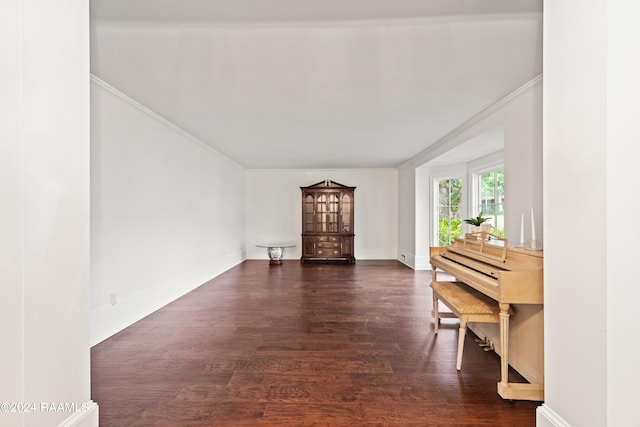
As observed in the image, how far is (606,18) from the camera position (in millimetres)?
998

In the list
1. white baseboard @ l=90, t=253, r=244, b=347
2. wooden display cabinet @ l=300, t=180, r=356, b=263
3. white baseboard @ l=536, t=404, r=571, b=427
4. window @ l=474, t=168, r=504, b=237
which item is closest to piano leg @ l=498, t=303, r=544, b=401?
white baseboard @ l=536, t=404, r=571, b=427

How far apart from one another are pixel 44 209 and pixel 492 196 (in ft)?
17.4

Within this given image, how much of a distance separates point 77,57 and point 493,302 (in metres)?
2.90

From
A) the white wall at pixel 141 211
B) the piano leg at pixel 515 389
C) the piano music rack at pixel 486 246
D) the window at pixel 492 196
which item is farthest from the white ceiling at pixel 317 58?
the piano leg at pixel 515 389

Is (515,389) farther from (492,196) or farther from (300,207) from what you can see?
(300,207)

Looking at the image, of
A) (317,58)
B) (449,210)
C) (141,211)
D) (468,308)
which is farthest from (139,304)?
(449,210)

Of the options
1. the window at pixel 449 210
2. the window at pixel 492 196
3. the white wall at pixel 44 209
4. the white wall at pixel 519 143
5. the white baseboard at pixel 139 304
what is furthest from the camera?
the window at pixel 449 210

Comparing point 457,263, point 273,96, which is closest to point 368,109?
point 273,96

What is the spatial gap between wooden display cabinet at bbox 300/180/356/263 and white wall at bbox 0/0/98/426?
5715 mm

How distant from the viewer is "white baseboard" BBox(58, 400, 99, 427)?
1.11 metres

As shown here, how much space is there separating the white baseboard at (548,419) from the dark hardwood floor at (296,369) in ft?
1.28

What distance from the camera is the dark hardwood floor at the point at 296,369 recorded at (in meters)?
1.66

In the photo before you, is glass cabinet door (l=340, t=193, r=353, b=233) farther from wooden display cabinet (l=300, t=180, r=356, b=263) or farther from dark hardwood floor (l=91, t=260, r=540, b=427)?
dark hardwood floor (l=91, t=260, r=540, b=427)

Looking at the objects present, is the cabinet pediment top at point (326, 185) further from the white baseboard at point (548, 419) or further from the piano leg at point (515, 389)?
the white baseboard at point (548, 419)
